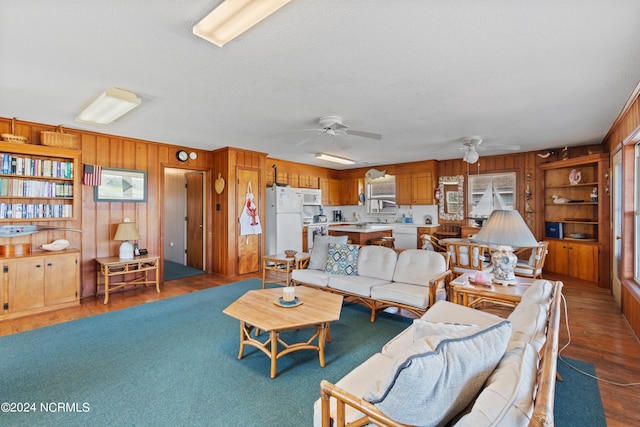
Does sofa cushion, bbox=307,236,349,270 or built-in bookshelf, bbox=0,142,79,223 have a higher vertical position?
built-in bookshelf, bbox=0,142,79,223

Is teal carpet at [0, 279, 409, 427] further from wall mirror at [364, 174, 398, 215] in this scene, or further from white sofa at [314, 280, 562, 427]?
wall mirror at [364, 174, 398, 215]

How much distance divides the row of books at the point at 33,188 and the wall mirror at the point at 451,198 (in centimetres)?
710

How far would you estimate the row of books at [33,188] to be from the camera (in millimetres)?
3641

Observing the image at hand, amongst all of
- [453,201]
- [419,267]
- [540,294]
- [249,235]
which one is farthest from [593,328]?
[249,235]

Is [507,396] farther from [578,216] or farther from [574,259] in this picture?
[578,216]

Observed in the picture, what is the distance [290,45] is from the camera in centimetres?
204

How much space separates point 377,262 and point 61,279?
13.6 ft

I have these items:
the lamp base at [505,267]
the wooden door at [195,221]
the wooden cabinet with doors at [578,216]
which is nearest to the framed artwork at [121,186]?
the wooden door at [195,221]

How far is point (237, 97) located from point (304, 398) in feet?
9.08

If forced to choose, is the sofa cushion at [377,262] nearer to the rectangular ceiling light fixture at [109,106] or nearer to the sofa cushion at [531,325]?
the sofa cushion at [531,325]

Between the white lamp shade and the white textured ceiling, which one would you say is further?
the white lamp shade

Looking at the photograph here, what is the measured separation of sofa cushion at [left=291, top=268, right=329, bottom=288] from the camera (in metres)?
3.85

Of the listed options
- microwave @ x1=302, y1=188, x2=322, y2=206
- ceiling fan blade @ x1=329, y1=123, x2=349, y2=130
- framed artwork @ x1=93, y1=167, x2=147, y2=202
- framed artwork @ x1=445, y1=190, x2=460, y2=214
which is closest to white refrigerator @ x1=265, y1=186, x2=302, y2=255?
microwave @ x1=302, y1=188, x2=322, y2=206

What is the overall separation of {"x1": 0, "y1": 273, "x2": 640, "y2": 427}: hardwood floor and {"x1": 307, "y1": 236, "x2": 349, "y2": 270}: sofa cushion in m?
1.84
